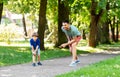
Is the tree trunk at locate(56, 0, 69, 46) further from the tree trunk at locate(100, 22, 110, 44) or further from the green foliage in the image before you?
the tree trunk at locate(100, 22, 110, 44)

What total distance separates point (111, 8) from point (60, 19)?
36.3 feet

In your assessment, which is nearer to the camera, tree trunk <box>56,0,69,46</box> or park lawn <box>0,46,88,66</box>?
park lawn <box>0,46,88,66</box>

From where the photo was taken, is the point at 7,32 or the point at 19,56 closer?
the point at 19,56

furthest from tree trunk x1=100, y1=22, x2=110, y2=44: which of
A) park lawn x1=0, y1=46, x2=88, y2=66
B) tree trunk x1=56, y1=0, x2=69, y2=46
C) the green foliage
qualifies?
park lawn x1=0, y1=46, x2=88, y2=66

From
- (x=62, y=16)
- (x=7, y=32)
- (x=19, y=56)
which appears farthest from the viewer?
(x=7, y=32)

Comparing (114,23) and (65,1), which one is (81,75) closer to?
(65,1)

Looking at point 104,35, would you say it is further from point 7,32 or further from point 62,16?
point 7,32

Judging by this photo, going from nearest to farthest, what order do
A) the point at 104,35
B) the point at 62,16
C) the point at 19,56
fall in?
the point at 19,56 < the point at 62,16 < the point at 104,35

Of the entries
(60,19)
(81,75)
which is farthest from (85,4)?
(81,75)

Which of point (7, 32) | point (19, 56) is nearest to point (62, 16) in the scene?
point (7, 32)

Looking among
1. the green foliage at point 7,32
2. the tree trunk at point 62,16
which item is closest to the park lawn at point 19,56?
the tree trunk at point 62,16

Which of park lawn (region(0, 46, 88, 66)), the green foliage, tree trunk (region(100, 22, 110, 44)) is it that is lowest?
tree trunk (region(100, 22, 110, 44))

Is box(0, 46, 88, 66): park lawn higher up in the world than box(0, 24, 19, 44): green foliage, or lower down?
lower down

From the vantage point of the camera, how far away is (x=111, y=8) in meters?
37.0
